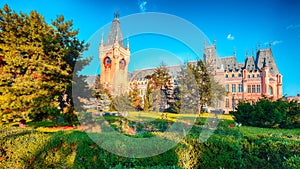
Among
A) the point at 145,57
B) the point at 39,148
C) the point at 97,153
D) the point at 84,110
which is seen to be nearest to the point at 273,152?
the point at 97,153

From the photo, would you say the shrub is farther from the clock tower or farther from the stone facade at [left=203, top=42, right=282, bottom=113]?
the stone facade at [left=203, top=42, right=282, bottom=113]

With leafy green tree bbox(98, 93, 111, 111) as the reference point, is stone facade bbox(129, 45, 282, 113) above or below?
above

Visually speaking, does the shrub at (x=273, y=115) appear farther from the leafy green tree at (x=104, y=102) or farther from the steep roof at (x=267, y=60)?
the steep roof at (x=267, y=60)

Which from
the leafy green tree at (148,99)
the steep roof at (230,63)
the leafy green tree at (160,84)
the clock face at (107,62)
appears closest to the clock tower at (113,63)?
the clock face at (107,62)

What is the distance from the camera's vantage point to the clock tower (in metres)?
6.93

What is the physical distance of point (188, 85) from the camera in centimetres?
1270

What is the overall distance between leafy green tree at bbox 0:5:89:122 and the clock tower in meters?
2.40

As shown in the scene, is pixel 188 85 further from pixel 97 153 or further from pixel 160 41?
pixel 97 153

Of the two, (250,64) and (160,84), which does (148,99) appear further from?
(250,64)

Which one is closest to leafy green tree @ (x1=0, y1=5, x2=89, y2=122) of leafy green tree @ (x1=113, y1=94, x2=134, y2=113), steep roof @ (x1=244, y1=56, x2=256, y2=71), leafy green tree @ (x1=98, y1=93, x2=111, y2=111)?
leafy green tree @ (x1=98, y1=93, x2=111, y2=111)

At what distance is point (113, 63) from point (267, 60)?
4164 cm

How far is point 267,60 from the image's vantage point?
3609cm

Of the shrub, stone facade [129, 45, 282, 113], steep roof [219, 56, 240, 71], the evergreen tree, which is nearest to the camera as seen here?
the shrub

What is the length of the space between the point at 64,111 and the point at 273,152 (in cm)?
1046
